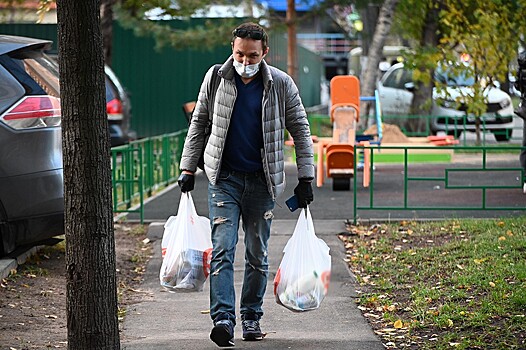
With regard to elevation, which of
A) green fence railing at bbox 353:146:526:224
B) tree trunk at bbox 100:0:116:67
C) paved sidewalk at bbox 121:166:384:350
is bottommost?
paved sidewalk at bbox 121:166:384:350

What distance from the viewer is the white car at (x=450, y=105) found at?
21255mm

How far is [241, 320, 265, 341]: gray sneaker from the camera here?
6207mm

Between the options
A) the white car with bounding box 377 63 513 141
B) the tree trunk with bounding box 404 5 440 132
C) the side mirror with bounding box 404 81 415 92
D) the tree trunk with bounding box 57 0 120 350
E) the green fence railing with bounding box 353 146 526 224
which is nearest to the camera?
the tree trunk with bounding box 57 0 120 350

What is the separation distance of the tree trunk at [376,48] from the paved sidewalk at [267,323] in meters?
13.9

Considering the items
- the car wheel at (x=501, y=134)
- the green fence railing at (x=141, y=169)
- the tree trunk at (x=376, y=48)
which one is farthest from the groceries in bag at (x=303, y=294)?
the tree trunk at (x=376, y=48)

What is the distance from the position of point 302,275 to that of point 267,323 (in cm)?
90

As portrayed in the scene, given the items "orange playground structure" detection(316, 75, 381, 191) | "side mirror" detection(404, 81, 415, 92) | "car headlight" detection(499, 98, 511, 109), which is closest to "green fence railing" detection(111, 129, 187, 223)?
"orange playground structure" detection(316, 75, 381, 191)

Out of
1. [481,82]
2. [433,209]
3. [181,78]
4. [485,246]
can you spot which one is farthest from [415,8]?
[485,246]

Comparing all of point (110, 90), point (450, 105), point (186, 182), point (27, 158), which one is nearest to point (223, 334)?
point (186, 182)

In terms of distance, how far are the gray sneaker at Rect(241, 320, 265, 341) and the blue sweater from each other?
0.91 m

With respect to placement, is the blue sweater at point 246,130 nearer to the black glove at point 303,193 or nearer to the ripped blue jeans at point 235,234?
the ripped blue jeans at point 235,234

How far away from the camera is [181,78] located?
82.9ft

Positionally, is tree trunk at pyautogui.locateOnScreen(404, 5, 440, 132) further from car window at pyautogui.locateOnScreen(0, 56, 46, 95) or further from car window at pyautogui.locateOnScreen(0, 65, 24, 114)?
car window at pyautogui.locateOnScreen(0, 65, 24, 114)

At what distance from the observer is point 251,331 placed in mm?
6207
